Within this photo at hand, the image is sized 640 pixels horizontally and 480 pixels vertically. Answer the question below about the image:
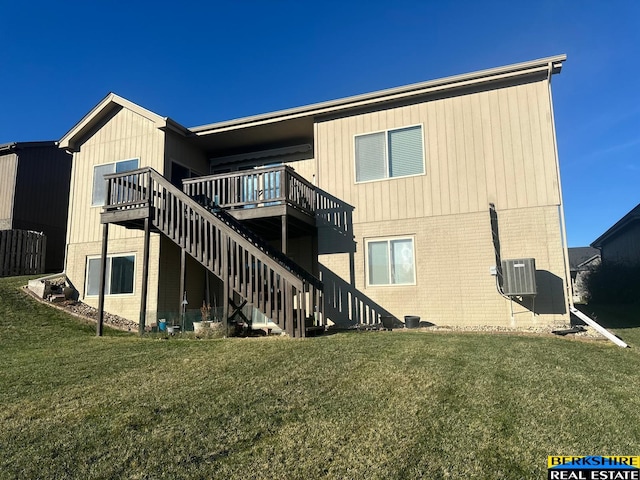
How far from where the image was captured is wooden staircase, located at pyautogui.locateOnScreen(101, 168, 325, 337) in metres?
9.12

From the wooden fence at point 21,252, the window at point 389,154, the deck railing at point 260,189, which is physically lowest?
the wooden fence at point 21,252

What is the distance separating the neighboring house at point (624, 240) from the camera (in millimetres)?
21703

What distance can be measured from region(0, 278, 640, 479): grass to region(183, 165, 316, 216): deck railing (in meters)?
4.96

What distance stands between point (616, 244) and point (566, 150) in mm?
17613

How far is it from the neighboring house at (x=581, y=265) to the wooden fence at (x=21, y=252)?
24146 millimetres

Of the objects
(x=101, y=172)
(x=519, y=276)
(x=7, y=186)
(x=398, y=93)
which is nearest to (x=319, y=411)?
(x=519, y=276)

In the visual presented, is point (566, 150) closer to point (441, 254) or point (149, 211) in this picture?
point (441, 254)

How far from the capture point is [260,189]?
41.0 feet

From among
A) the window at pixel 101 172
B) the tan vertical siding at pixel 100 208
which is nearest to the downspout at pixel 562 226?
the tan vertical siding at pixel 100 208

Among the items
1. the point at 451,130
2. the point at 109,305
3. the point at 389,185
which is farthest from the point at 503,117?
the point at 109,305

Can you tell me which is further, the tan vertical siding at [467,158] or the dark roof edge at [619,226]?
the dark roof edge at [619,226]

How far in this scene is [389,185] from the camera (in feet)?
39.6

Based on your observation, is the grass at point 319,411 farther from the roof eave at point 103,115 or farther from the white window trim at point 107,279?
the roof eave at point 103,115

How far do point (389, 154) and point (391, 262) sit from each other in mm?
2840
